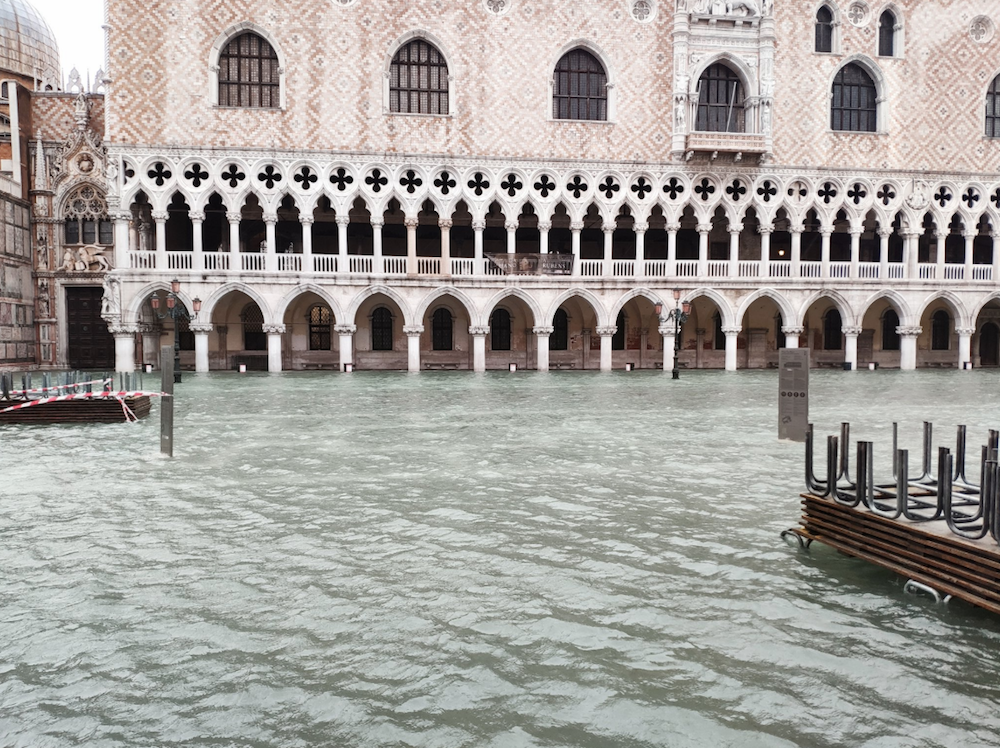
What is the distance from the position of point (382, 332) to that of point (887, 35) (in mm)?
24179

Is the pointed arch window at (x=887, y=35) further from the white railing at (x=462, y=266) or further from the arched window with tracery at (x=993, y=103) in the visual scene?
the white railing at (x=462, y=266)

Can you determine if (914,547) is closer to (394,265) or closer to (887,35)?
(394,265)

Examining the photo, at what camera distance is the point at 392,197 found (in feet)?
98.8

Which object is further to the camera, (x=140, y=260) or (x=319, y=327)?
(x=319, y=327)

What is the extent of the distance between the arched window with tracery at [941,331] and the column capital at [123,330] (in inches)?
1333

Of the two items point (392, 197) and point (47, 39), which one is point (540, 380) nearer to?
point (392, 197)

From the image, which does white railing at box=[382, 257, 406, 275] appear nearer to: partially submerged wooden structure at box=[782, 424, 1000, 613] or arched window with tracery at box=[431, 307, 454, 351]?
arched window with tracery at box=[431, 307, 454, 351]

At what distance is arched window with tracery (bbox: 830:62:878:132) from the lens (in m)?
32.1

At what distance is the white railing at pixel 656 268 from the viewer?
103 feet

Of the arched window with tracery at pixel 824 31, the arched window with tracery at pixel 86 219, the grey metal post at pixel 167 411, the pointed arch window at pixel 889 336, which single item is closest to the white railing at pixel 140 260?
the arched window with tracery at pixel 86 219

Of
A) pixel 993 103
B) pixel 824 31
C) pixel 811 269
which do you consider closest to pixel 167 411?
pixel 811 269

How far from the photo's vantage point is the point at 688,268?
1256 inches

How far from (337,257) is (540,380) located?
31.6 ft

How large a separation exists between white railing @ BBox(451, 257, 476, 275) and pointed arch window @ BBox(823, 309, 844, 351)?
54.0 ft
